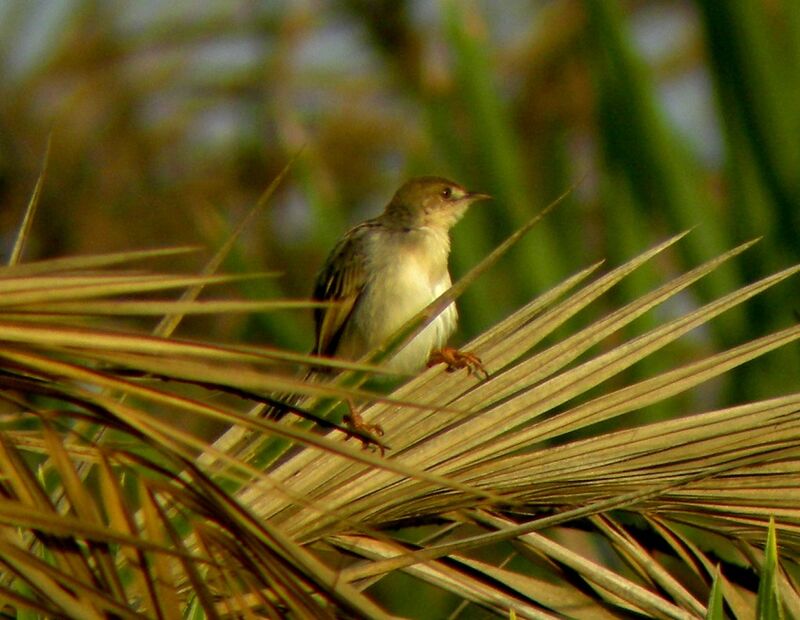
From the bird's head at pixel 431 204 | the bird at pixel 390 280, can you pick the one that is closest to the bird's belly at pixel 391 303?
the bird at pixel 390 280

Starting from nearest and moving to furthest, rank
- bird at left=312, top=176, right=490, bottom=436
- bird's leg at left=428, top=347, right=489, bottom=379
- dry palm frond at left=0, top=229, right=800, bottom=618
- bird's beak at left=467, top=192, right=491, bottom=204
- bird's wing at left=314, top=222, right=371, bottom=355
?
dry palm frond at left=0, top=229, right=800, bottom=618 < bird's leg at left=428, top=347, right=489, bottom=379 < bird at left=312, top=176, right=490, bottom=436 < bird's wing at left=314, top=222, right=371, bottom=355 < bird's beak at left=467, top=192, right=491, bottom=204

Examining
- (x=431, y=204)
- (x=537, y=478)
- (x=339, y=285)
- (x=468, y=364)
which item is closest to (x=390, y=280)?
(x=339, y=285)

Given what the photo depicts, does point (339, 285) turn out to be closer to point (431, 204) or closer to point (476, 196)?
point (431, 204)

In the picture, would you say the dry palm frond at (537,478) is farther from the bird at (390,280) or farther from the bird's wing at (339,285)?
the bird's wing at (339,285)

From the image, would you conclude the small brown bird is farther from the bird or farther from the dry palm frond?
the dry palm frond

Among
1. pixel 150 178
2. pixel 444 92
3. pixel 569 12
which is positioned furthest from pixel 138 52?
pixel 444 92

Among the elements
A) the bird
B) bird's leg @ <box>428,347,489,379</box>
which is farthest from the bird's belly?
bird's leg @ <box>428,347,489,379</box>

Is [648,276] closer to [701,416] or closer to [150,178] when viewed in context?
[701,416]
